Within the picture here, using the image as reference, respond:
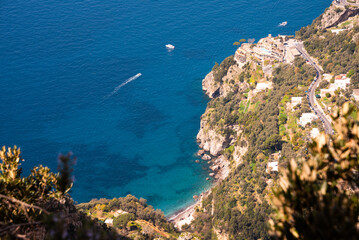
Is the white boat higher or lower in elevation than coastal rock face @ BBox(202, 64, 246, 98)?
higher

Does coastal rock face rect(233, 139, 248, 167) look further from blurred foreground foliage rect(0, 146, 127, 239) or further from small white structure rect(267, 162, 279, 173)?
blurred foreground foliage rect(0, 146, 127, 239)

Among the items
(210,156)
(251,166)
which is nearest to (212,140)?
(210,156)

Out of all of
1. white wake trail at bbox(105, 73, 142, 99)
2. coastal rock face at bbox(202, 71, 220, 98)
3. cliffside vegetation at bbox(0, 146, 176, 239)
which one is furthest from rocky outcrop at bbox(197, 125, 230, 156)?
cliffside vegetation at bbox(0, 146, 176, 239)

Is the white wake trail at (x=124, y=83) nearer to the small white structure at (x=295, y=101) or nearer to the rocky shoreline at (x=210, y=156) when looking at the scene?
the rocky shoreline at (x=210, y=156)

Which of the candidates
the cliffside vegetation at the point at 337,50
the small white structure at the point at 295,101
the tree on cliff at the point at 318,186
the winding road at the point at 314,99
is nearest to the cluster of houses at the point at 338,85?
the cliffside vegetation at the point at 337,50

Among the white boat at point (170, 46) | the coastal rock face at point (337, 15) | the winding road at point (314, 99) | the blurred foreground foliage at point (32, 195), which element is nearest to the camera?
the blurred foreground foliage at point (32, 195)

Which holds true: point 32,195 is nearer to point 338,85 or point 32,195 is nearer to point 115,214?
point 115,214
